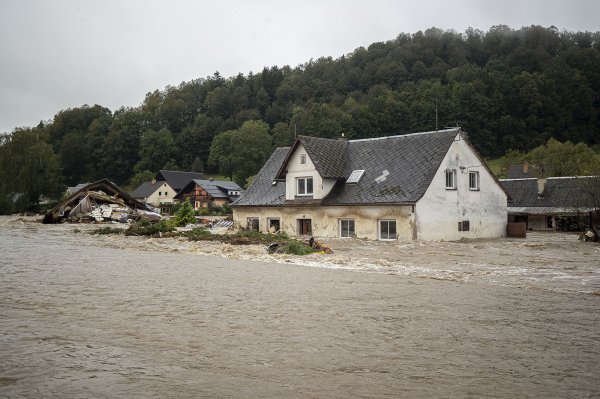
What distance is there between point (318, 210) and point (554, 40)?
113 meters

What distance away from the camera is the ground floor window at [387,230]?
32706 mm

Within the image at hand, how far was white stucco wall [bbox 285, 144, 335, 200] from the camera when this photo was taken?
36.6 metres

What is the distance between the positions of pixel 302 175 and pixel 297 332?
28875mm

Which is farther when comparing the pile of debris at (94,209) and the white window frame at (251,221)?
the pile of debris at (94,209)

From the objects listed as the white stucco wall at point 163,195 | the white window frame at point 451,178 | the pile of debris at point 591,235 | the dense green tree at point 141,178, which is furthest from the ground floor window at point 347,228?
the dense green tree at point 141,178

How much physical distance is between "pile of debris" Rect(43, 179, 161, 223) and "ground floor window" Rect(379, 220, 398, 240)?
88.4 feet

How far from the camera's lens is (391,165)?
36.2 metres

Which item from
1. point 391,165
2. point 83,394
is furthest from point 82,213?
point 83,394

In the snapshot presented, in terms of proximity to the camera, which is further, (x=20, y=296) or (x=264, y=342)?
(x=20, y=296)

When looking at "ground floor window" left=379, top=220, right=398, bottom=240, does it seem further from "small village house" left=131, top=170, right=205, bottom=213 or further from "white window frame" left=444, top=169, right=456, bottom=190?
"small village house" left=131, top=170, right=205, bottom=213

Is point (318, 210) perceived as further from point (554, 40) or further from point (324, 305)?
point (554, 40)

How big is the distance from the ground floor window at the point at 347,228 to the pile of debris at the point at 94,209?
2387 centimetres

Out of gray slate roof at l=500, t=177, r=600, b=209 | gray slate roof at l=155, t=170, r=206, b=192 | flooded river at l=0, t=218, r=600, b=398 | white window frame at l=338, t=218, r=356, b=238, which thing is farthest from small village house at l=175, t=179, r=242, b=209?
flooded river at l=0, t=218, r=600, b=398

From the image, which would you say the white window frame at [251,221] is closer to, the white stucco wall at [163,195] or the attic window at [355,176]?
the attic window at [355,176]
